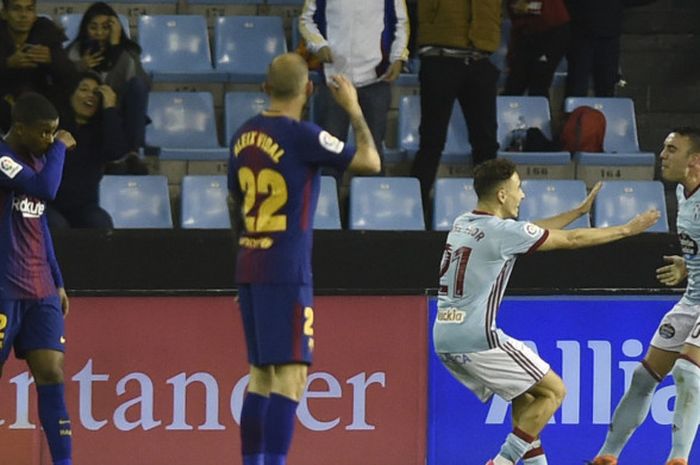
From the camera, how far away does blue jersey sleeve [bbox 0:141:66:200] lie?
8141 millimetres

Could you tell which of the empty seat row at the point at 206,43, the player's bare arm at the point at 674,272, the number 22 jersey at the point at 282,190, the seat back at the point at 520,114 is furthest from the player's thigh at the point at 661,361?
the empty seat row at the point at 206,43

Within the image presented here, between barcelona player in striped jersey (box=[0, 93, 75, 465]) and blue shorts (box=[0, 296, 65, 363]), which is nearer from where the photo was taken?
barcelona player in striped jersey (box=[0, 93, 75, 465])

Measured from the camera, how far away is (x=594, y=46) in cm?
1288

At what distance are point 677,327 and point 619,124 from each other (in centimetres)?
389

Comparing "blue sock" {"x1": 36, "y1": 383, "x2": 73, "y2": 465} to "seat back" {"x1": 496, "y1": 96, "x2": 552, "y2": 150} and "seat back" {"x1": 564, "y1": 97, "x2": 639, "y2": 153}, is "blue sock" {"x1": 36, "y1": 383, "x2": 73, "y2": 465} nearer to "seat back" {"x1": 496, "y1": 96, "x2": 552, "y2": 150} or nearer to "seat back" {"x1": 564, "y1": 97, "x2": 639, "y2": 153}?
"seat back" {"x1": 496, "y1": 96, "x2": 552, "y2": 150}

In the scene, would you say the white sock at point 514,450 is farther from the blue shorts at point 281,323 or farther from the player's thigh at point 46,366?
the player's thigh at point 46,366

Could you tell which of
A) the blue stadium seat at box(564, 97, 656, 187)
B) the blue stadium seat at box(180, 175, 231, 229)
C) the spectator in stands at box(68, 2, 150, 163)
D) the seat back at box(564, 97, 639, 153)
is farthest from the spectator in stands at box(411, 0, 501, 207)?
the spectator in stands at box(68, 2, 150, 163)

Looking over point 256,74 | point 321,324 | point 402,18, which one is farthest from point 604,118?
point 321,324

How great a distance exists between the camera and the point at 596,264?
397 inches

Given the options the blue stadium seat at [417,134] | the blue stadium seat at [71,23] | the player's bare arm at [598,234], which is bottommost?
the player's bare arm at [598,234]

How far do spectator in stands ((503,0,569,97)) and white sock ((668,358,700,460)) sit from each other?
423cm

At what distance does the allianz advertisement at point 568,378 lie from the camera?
9.95 metres

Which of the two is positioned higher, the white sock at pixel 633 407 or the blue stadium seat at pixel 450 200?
the blue stadium seat at pixel 450 200

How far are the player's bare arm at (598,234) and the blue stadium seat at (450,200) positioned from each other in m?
2.84
